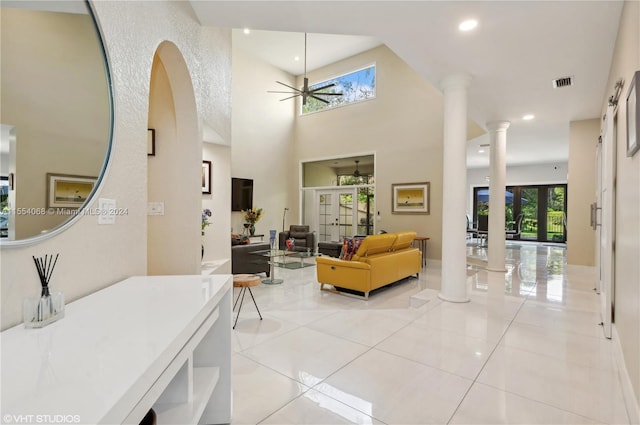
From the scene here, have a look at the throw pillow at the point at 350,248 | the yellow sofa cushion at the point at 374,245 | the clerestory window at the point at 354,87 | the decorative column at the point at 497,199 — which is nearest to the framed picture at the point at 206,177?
the throw pillow at the point at 350,248

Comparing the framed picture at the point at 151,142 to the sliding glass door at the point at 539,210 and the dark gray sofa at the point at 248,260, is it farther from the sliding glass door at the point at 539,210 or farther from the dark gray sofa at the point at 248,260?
the sliding glass door at the point at 539,210

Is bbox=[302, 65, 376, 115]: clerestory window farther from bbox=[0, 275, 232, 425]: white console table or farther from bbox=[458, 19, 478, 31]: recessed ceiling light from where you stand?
bbox=[0, 275, 232, 425]: white console table

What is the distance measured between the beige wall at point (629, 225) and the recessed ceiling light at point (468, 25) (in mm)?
1087

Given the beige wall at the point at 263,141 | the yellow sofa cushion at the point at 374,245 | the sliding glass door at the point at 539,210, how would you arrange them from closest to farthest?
the yellow sofa cushion at the point at 374,245 → the beige wall at the point at 263,141 → the sliding glass door at the point at 539,210

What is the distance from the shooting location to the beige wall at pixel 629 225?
5.94 feet

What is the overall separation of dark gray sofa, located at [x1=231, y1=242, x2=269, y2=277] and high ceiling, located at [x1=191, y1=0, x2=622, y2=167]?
331cm

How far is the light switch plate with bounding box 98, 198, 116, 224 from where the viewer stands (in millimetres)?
1520

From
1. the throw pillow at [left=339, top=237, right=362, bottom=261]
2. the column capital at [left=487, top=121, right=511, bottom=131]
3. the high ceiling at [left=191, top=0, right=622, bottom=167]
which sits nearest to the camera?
the high ceiling at [left=191, top=0, right=622, bottom=167]

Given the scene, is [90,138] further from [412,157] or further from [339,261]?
[412,157]

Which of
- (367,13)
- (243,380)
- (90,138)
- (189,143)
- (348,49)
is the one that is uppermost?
(348,49)

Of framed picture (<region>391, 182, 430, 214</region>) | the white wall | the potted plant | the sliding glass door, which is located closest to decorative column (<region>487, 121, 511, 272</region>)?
framed picture (<region>391, 182, 430, 214</region>)

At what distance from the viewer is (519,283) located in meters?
5.19

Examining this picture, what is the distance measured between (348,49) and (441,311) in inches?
289

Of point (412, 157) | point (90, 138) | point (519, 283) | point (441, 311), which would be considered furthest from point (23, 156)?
point (412, 157)
